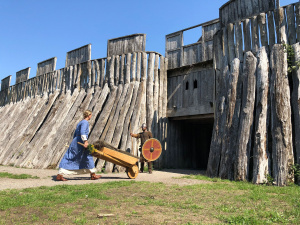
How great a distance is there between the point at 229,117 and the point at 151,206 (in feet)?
13.9

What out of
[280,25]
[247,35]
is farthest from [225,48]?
[280,25]

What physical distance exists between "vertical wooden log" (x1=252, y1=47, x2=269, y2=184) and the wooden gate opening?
4.98 m

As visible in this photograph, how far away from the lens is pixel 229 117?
23.8 ft

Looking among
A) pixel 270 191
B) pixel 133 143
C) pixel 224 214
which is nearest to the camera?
pixel 224 214

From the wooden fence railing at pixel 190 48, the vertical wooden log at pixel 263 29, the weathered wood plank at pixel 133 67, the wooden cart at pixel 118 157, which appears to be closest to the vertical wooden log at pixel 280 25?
the vertical wooden log at pixel 263 29

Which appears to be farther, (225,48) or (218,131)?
(225,48)

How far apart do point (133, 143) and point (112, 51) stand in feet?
16.3

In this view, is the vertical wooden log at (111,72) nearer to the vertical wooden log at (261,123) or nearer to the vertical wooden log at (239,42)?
the vertical wooden log at (239,42)

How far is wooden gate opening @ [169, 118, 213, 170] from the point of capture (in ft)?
37.9

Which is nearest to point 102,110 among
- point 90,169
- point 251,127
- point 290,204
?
point 90,169

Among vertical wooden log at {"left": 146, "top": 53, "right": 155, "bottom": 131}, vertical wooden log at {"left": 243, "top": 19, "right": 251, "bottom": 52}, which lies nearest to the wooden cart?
vertical wooden log at {"left": 146, "top": 53, "right": 155, "bottom": 131}

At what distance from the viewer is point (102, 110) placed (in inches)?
432

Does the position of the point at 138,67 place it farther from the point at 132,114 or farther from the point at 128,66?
the point at 132,114

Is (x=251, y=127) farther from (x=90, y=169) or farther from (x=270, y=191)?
(x=90, y=169)
